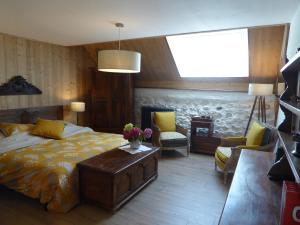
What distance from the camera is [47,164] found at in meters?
2.68

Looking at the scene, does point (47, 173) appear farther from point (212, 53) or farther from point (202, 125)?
point (212, 53)

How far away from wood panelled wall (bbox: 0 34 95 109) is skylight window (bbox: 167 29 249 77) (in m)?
2.41

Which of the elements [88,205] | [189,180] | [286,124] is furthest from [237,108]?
[88,205]

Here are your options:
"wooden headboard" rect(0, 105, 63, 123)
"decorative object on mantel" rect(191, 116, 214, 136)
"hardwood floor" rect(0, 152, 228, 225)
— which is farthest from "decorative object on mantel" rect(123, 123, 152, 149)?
"wooden headboard" rect(0, 105, 63, 123)

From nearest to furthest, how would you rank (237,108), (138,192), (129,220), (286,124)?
(286,124) < (129,220) < (138,192) < (237,108)

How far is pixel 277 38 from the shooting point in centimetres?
380

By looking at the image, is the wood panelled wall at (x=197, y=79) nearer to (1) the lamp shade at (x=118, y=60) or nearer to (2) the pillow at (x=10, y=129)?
(1) the lamp shade at (x=118, y=60)

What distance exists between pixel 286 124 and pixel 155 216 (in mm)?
1744

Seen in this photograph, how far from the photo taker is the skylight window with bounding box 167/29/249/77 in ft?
14.6

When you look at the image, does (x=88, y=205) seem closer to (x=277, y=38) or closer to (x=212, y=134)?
(x=212, y=134)

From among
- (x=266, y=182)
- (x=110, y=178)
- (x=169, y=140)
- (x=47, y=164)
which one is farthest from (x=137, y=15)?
(x=169, y=140)

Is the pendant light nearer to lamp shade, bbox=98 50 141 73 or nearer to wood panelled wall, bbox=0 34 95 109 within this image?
lamp shade, bbox=98 50 141 73

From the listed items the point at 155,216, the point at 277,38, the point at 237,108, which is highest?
the point at 277,38

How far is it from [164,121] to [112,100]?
154 cm
